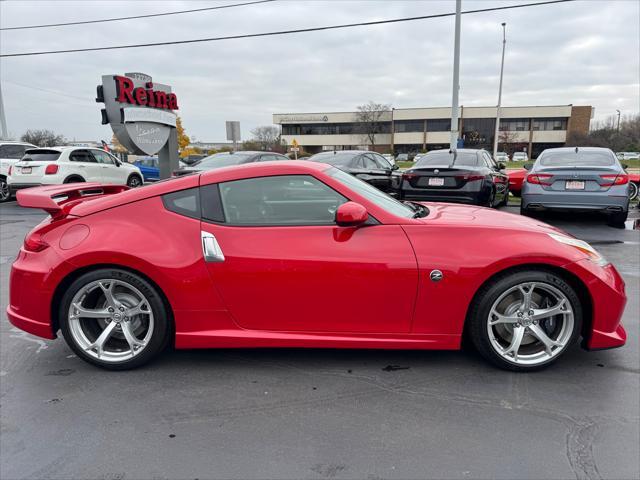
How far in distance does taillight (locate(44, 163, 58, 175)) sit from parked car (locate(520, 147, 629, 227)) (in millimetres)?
11793

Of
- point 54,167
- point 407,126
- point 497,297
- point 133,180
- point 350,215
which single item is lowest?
point 133,180

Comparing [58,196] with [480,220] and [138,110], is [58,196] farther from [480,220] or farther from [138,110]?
[138,110]

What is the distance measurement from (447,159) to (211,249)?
285 inches

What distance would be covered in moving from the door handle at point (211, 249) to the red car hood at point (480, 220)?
135 cm

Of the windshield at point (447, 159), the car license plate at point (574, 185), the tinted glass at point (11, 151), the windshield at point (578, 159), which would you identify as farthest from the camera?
the tinted glass at point (11, 151)

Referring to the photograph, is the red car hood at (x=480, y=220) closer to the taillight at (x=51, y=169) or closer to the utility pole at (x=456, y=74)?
the taillight at (x=51, y=169)

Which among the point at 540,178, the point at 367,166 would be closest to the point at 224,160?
the point at 367,166

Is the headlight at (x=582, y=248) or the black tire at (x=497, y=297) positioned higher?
the headlight at (x=582, y=248)

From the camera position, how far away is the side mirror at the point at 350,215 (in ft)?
8.74

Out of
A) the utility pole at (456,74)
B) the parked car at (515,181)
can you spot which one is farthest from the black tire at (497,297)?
the utility pole at (456,74)

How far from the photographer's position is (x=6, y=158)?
13.7 m

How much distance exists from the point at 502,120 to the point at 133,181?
70.0 meters

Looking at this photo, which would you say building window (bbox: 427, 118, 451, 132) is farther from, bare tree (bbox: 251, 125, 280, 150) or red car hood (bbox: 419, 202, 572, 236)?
red car hood (bbox: 419, 202, 572, 236)

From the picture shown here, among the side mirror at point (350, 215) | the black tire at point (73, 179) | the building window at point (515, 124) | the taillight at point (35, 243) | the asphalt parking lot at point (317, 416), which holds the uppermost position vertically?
the building window at point (515, 124)
